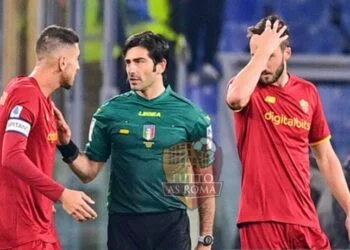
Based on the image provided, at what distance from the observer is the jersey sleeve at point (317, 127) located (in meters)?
6.95

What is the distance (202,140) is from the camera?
7227 millimetres

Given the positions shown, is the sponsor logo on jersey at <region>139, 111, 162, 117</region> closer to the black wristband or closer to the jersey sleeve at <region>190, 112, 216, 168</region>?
the jersey sleeve at <region>190, 112, 216, 168</region>

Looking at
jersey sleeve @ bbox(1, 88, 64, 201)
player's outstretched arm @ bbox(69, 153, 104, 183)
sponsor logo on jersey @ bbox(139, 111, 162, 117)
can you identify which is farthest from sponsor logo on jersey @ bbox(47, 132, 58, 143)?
sponsor logo on jersey @ bbox(139, 111, 162, 117)

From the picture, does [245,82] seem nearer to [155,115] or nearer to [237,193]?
[155,115]

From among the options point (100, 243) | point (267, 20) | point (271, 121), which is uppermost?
point (267, 20)

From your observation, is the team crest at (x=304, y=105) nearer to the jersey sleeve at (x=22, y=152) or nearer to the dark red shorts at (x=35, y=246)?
the jersey sleeve at (x=22, y=152)

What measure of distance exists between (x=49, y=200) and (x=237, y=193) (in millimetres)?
2585

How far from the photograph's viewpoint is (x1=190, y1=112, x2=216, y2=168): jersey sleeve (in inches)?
280

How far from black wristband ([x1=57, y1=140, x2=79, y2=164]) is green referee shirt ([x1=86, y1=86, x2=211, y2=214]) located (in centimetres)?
12

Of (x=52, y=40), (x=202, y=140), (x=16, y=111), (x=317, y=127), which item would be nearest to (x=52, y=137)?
(x=16, y=111)

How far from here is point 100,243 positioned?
9.01 m

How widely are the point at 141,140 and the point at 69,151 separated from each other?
0.39 meters

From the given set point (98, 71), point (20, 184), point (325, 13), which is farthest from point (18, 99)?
point (325, 13)

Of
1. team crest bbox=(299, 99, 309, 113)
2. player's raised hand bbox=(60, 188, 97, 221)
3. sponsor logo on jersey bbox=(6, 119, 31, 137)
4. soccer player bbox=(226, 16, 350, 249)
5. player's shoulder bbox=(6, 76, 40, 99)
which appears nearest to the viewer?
player's raised hand bbox=(60, 188, 97, 221)
